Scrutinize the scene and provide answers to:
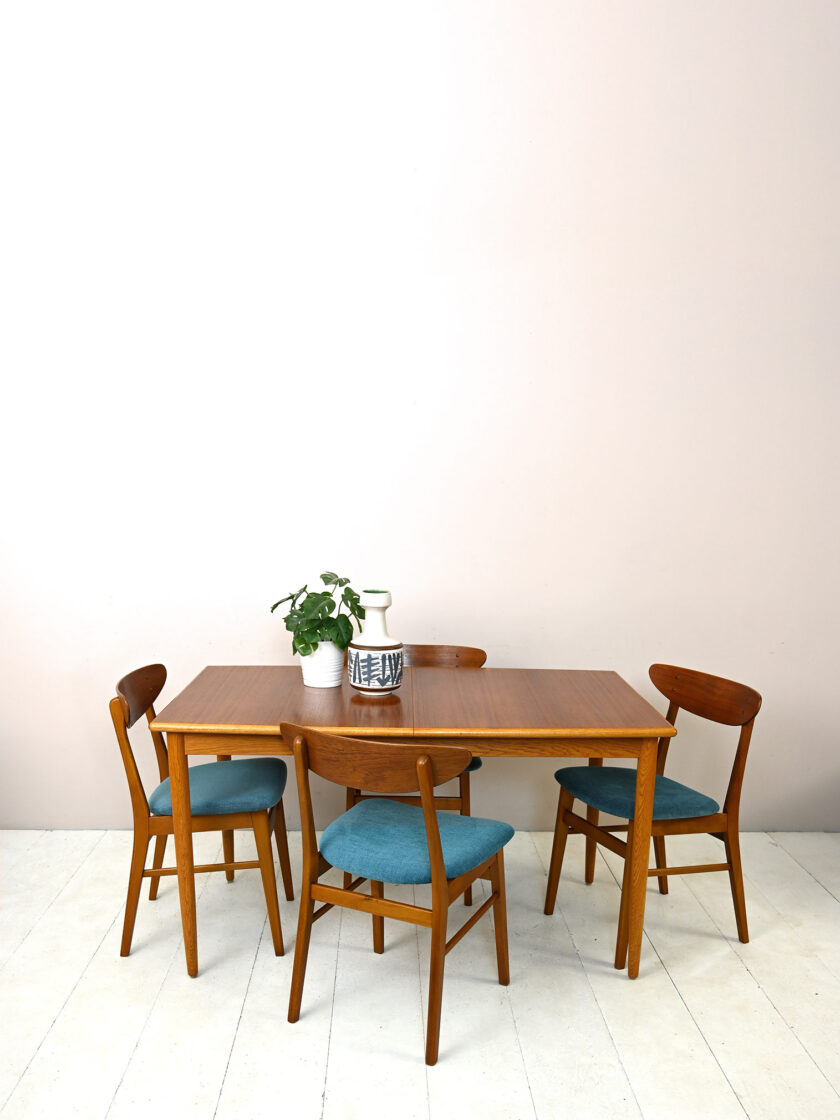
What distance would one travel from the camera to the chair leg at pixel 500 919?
2164 millimetres

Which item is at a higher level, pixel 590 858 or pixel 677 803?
pixel 677 803

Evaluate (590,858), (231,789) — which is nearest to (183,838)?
(231,789)

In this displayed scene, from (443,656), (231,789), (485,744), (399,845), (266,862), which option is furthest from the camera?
(443,656)

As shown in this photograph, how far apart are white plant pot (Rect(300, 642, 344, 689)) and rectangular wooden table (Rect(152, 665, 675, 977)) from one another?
31 millimetres

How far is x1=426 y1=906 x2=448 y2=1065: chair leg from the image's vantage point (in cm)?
190

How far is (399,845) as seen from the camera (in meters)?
2.04

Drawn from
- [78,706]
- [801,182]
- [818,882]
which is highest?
[801,182]

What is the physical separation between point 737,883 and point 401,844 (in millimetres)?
1122

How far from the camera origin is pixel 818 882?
2.90 metres

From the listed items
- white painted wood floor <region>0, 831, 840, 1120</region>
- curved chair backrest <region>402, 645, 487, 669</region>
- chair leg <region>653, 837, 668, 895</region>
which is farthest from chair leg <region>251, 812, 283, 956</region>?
chair leg <region>653, 837, 668, 895</region>

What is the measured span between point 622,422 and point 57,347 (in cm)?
213

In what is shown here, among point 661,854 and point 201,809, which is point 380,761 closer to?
point 201,809

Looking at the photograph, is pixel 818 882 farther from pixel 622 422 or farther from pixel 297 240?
pixel 297 240

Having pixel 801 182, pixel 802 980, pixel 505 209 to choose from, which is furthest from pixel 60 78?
pixel 802 980
